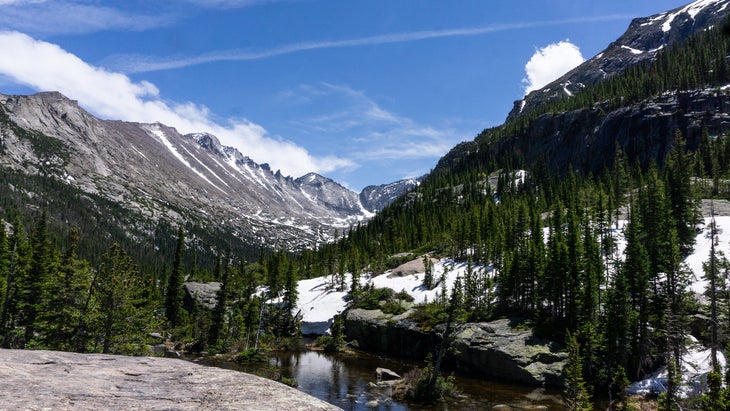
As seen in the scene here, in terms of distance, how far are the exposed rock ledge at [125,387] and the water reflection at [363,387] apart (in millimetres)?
28519

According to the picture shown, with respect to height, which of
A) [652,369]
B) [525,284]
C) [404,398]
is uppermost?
[525,284]

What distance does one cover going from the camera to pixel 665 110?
143 meters

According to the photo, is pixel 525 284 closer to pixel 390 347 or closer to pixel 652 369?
pixel 652 369

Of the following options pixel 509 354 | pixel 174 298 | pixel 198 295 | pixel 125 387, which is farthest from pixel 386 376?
pixel 198 295

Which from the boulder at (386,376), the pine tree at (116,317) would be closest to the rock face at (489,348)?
the boulder at (386,376)

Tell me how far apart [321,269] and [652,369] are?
327ft

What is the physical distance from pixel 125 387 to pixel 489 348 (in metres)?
52.3

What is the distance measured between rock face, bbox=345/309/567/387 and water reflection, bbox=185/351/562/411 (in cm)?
253

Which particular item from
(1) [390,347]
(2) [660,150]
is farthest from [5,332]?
(2) [660,150]

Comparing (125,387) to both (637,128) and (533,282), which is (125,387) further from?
(637,128)

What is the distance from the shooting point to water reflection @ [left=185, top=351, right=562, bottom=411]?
38.0 metres

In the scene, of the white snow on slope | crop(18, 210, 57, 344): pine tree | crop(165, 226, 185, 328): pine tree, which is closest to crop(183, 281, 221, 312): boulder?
crop(165, 226, 185, 328): pine tree

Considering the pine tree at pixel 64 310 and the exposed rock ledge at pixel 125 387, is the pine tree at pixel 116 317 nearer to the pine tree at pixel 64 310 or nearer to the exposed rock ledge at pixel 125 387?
the pine tree at pixel 64 310

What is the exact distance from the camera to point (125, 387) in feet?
26.8
